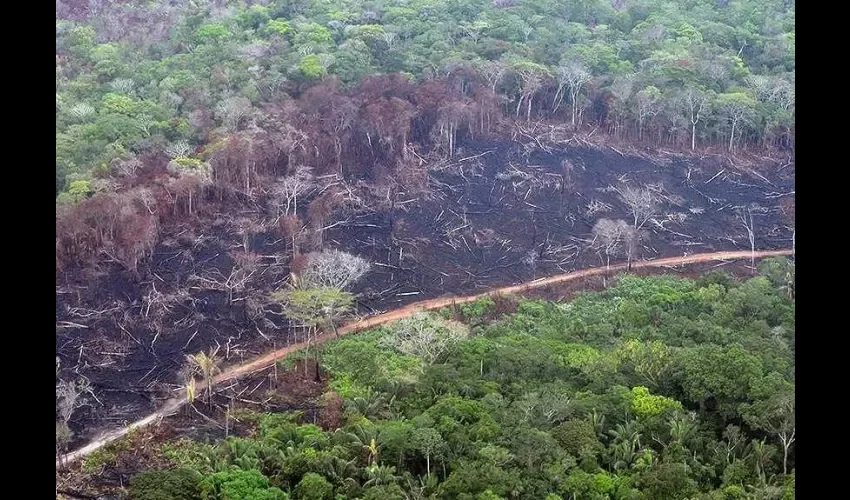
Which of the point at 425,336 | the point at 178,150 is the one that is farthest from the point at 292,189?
the point at 425,336

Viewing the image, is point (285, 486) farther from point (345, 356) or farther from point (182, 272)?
point (182, 272)

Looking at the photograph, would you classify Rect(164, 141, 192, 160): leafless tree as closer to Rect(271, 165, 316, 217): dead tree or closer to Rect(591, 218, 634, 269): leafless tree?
Rect(271, 165, 316, 217): dead tree

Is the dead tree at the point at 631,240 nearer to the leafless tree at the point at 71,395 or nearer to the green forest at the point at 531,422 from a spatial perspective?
the green forest at the point at 531,422

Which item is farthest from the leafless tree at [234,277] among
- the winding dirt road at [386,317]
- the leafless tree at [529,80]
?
the leafless tree at [529,80]

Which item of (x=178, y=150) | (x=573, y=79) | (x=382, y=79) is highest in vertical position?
(x=573, y=79)

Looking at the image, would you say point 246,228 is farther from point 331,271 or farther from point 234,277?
point 331,271
